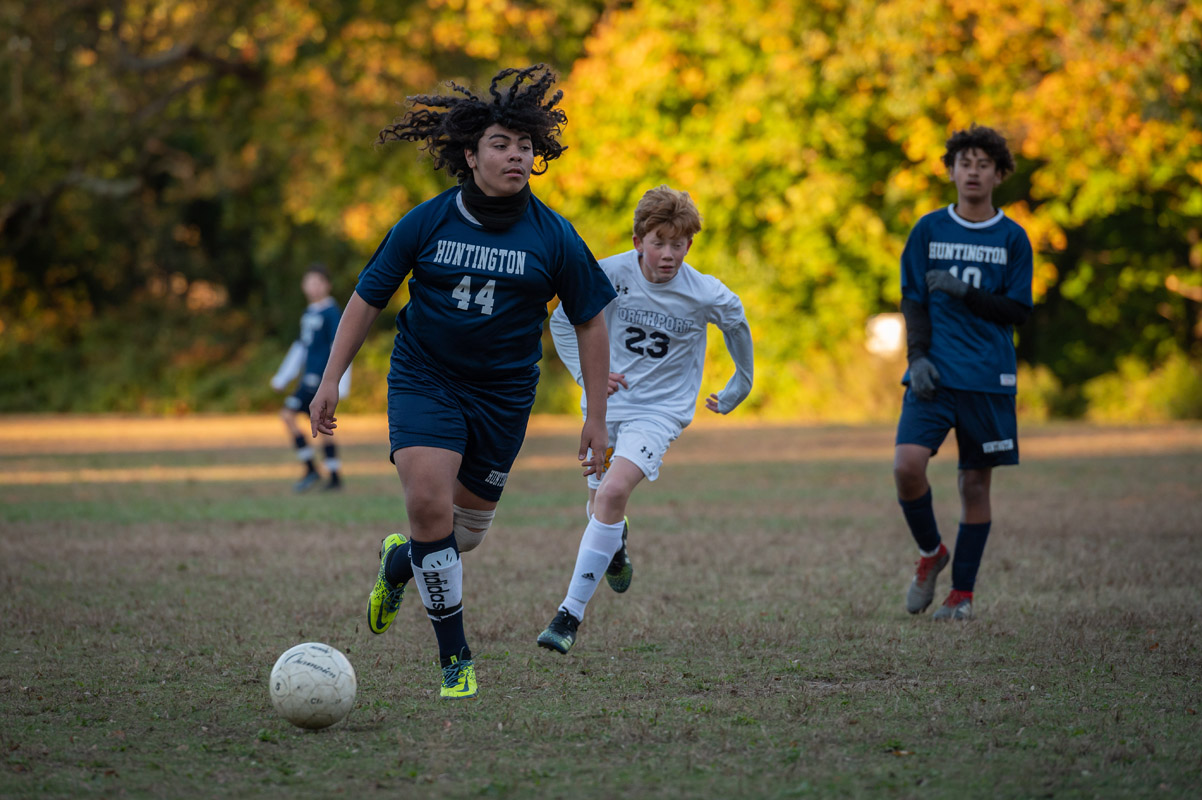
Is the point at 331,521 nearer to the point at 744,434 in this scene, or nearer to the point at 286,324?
the point at 744,434

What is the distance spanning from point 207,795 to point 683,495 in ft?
31.2

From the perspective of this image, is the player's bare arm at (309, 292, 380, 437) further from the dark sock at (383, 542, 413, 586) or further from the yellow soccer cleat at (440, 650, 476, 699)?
the yellow soccer cleat at (440, 650, 476, 699)

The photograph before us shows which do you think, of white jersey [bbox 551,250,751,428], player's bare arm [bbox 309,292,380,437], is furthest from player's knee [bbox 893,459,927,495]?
player's bare arm [bbox 309,292,380,437]

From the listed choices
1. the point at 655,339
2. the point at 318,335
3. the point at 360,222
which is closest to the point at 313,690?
the point at 655,339

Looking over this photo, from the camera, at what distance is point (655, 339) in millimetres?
→ 6172

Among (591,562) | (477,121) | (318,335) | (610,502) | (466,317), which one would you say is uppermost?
(318,335)

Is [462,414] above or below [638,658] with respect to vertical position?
above

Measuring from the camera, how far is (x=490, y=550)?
9.04m

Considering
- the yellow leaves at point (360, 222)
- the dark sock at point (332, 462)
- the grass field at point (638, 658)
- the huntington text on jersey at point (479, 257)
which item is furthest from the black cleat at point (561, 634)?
the yellow leaves at point (360, 222)

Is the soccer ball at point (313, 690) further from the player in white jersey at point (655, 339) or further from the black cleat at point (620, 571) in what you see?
the black cleat at point (620, 571)

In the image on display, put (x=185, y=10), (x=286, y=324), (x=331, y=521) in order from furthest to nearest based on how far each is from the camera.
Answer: (x=286, y=324)
(x=185, y=10)
(x=331, y=521)

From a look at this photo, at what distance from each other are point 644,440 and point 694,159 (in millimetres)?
19972

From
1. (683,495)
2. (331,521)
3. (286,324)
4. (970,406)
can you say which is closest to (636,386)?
(970,406)

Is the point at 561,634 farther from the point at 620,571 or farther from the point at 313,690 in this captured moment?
the point at 313,690
